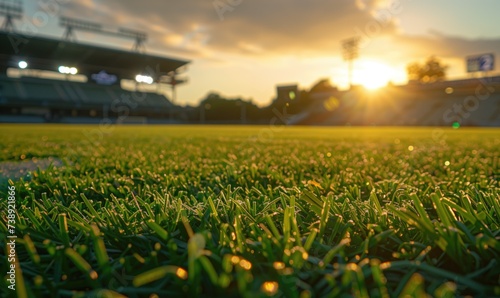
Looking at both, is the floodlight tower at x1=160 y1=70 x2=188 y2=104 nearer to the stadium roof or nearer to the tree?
the stadium roof

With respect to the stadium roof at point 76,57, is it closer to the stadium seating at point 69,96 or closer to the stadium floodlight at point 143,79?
the stadium floodlight at point 143,79

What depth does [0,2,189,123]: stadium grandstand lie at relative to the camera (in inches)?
1209

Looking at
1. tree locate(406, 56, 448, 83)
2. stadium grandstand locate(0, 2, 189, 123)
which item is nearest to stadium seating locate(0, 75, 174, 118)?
stadium grandstand locate(0, 2, 189, 123)

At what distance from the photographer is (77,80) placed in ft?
117

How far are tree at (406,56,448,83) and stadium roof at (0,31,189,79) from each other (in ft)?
113

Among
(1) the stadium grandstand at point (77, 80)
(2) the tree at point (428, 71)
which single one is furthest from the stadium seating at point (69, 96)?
(2) the tree at point (428, 71)

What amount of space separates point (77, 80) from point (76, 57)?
3257mm

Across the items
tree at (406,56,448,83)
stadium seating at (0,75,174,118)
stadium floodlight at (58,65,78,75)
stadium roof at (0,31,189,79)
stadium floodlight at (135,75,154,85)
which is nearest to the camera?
stadium roof at (0,31,189,79)

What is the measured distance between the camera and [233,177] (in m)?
1.76

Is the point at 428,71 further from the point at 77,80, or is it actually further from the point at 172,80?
the point at 77,80

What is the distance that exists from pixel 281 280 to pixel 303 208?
1.45 ft

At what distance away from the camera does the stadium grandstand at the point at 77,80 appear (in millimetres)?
30703

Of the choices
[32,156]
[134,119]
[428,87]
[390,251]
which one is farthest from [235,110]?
[390,251]

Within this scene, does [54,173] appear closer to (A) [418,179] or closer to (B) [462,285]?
(A) [418,179]
